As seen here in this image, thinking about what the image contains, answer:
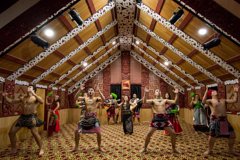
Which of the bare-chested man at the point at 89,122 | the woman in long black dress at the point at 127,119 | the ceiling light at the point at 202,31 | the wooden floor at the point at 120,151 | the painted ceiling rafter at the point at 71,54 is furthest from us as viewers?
the woman in long black dress at the point at 127,119

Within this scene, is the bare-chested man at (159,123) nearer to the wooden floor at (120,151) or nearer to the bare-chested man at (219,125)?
the wooden floor at (120,151)

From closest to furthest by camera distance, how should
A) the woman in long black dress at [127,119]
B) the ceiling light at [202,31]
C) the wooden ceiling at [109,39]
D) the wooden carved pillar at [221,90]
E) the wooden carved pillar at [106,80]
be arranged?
1. the wooden ceiling at [109,39]
2. the ceiling light at [202,31]
3. the wooden carved pillar at [221,90]
4. the woman in long black dress at [127,119]
5. the wooden carved pillar at [106,80]

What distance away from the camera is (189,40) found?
21.4 ft

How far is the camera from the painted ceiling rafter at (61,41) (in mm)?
6328

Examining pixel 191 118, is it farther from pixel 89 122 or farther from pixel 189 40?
pixel 89 122

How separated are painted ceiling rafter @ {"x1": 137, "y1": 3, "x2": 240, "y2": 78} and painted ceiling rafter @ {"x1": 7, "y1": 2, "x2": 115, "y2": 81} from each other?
1.07 metres

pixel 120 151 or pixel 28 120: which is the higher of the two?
pixel 28 120

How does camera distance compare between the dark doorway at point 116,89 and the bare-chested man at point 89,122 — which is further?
the dark doorway at point 116,89

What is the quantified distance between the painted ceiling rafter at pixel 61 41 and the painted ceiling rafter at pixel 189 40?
1.07 m

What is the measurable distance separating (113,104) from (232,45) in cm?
743

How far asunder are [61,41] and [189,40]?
3.93m


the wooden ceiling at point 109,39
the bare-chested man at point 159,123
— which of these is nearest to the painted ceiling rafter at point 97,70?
the wooden ceiling at point 109,39

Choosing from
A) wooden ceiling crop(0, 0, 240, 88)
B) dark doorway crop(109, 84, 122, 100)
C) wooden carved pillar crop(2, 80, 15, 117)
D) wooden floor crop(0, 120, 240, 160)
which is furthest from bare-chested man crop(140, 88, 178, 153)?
dark doorway crop(109, 84, 122, 100)

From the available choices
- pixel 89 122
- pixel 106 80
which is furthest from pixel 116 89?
pixel 89 122
